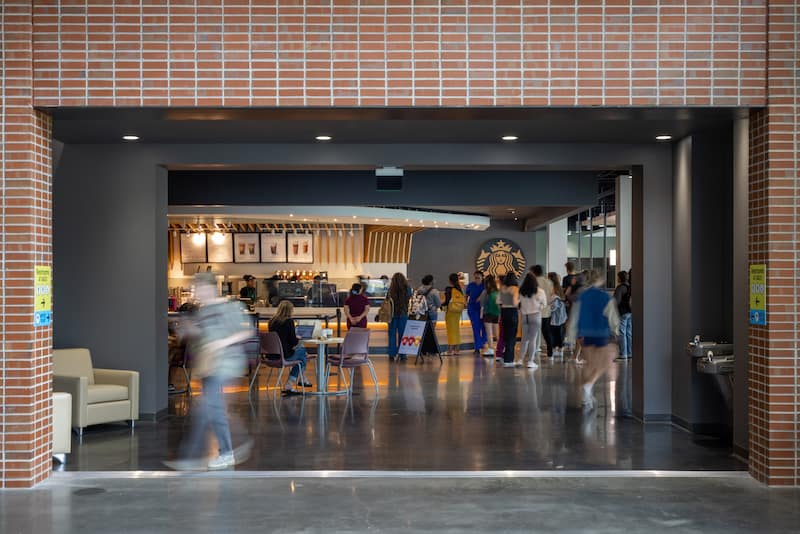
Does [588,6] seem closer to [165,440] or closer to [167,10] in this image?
[167,10]

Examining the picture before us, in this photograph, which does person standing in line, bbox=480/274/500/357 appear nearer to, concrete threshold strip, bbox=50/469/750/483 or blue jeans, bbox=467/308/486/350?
blue jeans, bbox=467/308/486/350

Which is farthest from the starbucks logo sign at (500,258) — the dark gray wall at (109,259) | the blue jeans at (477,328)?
the dark gray wall at (109,259)

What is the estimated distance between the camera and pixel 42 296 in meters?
6.17

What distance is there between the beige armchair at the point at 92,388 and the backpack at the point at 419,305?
737 cm

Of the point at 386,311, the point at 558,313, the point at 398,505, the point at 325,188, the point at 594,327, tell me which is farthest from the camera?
the point at 558,313

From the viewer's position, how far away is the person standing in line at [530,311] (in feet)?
45.9

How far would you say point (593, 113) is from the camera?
6.36m

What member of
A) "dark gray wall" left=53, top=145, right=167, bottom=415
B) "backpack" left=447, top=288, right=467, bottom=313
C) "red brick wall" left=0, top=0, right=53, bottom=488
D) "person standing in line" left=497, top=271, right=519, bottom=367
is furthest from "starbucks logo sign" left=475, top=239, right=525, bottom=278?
"red brick wall" left=0, top=0, right=53, bottom=488

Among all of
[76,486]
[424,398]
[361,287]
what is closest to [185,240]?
[361,287]

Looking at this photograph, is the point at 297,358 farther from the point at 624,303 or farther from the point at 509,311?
the point at 624,303

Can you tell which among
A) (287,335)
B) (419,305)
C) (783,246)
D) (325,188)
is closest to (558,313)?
(419,305)

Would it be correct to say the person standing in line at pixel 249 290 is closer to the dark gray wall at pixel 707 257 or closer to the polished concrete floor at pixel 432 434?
the polished concrete floor at pixel 432 434

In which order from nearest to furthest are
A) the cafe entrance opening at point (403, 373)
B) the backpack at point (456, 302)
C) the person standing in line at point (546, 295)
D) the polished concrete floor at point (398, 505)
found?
the polished concrete floor at point (398, 505) → the cafe entrance opening at point (403, 373) → the person standing in line at point (546, 295) → the backpack at point (456, 302)

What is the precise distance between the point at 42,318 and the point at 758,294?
16.8 feet
